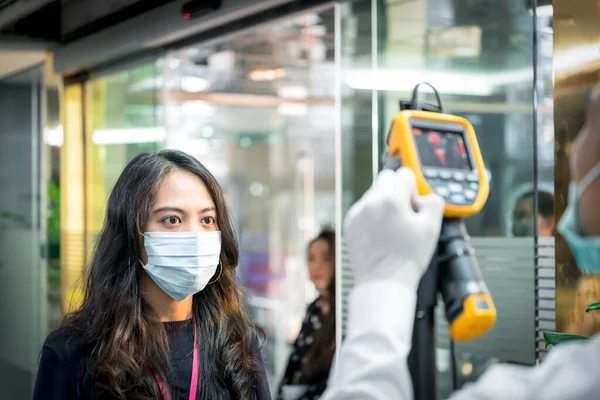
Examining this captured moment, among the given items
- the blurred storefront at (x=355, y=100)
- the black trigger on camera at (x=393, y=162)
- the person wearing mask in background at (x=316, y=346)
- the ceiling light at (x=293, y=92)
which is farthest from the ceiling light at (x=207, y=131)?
the black trigger on camera at (x=393, y=162)

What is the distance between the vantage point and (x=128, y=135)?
6.05 m

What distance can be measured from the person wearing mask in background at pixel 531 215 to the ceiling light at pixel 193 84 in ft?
21.7

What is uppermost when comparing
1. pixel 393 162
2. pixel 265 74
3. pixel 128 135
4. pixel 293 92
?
pixel 265 74

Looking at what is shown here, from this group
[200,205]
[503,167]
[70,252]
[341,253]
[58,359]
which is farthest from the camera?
[70,252]

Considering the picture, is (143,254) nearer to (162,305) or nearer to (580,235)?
(162,305)

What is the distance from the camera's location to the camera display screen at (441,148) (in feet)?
4.38

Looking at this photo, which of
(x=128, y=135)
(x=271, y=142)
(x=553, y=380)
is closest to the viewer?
(x=553, y=380)

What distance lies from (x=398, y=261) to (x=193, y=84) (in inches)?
367

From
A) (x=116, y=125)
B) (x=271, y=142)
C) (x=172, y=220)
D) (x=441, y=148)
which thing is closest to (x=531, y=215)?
(x=172, y=220)

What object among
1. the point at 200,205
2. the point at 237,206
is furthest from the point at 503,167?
the point at 237,206

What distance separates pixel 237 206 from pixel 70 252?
7103 millimetres

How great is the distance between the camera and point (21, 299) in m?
6.82

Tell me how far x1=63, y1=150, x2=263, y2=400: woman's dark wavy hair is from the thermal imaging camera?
1.09 metres

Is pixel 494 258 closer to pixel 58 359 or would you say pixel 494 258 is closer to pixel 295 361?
pixel 295 361
